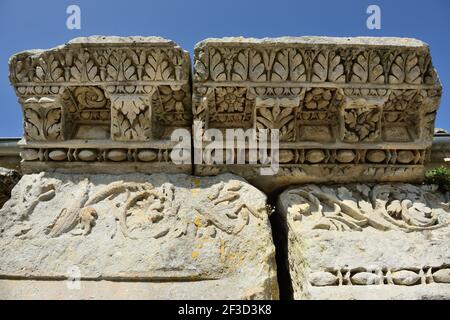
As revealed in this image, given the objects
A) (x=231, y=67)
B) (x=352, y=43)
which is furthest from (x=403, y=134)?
(x=231, y=67)

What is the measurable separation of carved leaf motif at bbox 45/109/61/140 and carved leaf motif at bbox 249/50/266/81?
1179 mm

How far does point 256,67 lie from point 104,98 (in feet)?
3.06

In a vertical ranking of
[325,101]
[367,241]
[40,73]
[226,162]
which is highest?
[40,73]

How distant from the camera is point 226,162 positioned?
7.98 ft

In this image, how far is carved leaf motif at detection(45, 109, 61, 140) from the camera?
242 cm

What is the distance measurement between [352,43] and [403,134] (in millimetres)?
664

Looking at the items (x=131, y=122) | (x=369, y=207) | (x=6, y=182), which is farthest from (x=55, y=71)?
(x=369, y=207)

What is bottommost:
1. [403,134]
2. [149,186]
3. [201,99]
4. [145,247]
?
[145,247]

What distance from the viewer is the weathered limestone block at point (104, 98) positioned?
2336 mm

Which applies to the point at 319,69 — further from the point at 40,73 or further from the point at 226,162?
the point at 40,73

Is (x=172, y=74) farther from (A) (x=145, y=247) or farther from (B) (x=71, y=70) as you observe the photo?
(A) (x=145, y=247)

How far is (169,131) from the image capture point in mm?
2523

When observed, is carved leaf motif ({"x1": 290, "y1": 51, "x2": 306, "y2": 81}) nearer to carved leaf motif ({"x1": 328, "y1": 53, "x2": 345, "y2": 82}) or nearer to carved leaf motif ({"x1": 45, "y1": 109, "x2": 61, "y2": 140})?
carved leaf motif ({"x1": 328, "y1": 53, "x2": 345, "y2": 82})

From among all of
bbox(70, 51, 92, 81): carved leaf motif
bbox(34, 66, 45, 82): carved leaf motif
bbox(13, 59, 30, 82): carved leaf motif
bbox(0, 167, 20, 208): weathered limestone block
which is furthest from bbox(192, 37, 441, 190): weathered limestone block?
bbox(0, 167, 20, 208): weathered limestone block
